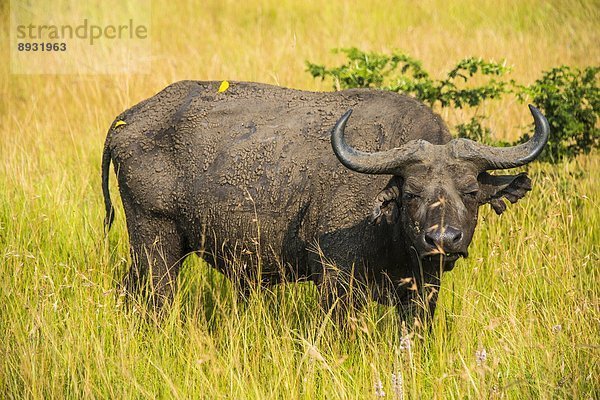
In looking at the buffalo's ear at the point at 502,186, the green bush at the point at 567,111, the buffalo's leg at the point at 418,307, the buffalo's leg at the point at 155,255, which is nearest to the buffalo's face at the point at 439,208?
the buffalo's ear at the point at 502,186

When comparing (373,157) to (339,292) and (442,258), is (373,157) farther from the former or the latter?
(339,292)

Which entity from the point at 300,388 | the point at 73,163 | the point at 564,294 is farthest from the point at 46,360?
the point at 73,163

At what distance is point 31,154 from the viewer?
804 centimetres

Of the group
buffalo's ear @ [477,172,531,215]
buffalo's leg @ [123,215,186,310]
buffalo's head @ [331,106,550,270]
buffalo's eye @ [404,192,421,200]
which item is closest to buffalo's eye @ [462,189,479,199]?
buffalo's head @ [331,106,550,270]

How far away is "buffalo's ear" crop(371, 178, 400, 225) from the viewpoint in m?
4.82

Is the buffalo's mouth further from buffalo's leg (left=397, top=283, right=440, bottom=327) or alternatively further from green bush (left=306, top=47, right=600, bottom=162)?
green bush (left=306, top=47, right=600, bottom=162)

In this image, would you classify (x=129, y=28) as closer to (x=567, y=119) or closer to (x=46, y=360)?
(x=567, y=119)

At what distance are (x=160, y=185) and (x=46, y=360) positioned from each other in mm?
1583

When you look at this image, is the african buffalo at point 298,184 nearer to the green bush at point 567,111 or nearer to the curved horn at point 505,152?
the curved horn at point 505,152

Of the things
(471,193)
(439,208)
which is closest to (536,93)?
(471,193)

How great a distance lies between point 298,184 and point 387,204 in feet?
2.53

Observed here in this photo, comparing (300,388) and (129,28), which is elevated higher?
(129,28)

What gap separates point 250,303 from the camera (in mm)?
5363

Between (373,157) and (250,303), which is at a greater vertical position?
(373,157)
